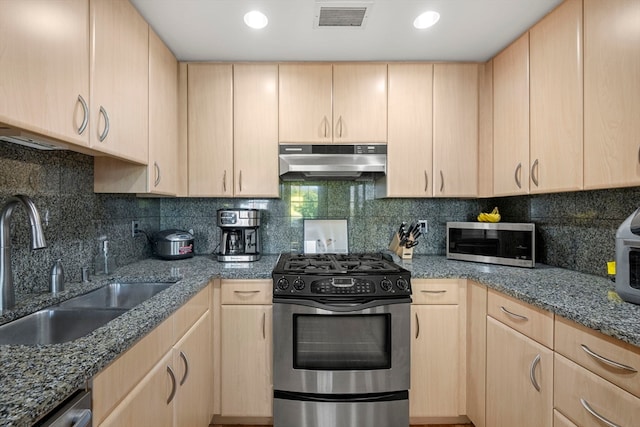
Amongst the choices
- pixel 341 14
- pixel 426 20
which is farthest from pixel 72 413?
pixel 426 20

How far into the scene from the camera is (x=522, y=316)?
138 centimetres

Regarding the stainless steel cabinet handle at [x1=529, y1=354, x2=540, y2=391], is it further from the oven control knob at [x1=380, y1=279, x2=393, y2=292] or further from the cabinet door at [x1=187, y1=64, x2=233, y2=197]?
the cabinet door at [x1=187, y1=64, x2=233, y2=197]

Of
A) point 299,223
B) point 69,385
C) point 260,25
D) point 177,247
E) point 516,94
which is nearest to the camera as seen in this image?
point 69,385

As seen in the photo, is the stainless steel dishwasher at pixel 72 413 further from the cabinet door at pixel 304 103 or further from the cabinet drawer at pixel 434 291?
the cabinet door at pixel 304 103

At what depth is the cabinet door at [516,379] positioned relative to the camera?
1.25 metres

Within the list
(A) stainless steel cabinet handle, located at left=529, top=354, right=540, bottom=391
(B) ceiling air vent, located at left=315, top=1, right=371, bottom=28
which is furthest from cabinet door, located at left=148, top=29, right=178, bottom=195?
(A) stainless steel cabinet handle, located at left=529, top=354, right=540, bottom=391

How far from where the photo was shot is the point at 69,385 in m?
0.66

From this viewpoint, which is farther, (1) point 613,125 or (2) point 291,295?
(2) point 291,295

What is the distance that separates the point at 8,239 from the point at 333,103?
1820mm

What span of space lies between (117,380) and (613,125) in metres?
1.99

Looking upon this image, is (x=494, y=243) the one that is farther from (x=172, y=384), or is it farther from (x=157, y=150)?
(x=157, y=150)

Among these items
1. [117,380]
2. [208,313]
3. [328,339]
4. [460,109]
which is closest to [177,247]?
[208,313]

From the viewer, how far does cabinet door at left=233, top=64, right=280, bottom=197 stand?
2.14m

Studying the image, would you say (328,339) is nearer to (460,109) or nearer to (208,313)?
(208,313)
